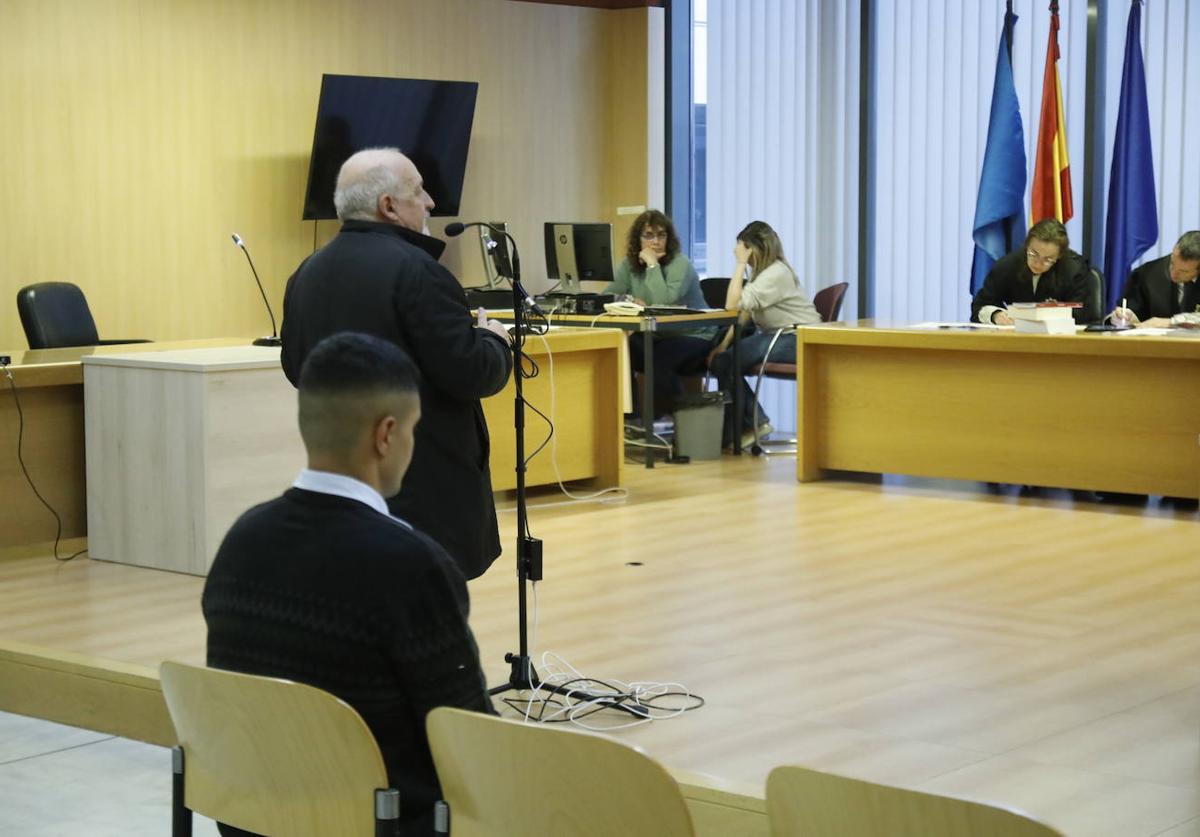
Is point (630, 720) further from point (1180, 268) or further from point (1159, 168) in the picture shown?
point (1159, 168)

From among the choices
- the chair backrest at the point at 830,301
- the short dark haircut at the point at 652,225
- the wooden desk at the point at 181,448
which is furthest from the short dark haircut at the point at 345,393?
the chair backrest at the point at 830,301

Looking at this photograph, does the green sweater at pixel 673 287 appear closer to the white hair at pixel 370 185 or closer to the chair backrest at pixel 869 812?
the white hair at pixel 370 185

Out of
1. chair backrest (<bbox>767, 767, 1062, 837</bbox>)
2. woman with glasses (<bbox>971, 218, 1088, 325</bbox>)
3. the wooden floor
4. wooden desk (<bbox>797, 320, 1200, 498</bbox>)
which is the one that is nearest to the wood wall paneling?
the wooden floor

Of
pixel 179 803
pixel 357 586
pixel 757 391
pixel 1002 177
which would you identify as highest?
pixel 1002 177

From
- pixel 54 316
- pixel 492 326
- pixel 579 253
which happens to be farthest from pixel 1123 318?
pixel 54 316

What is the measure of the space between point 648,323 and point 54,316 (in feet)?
9.28

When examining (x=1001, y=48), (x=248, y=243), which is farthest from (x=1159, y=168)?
(x=248, y=243)

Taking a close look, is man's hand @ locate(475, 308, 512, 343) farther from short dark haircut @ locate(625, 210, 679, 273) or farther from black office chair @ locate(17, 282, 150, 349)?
short dark haircut @ locate(625, 210, 679, 273)

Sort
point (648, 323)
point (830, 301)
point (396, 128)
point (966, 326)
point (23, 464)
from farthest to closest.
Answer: point (396, 128) < point (830, 301) < point (648, 323) < point (966, 326) < point (23, 464)

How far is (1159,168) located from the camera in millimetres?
8930

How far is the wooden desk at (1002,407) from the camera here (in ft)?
22.9

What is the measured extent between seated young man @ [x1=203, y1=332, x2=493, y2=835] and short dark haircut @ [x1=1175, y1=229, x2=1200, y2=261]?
5772 mm

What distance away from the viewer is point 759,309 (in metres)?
8.95

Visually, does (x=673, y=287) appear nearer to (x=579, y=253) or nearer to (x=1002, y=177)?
(x=579, y=253)
